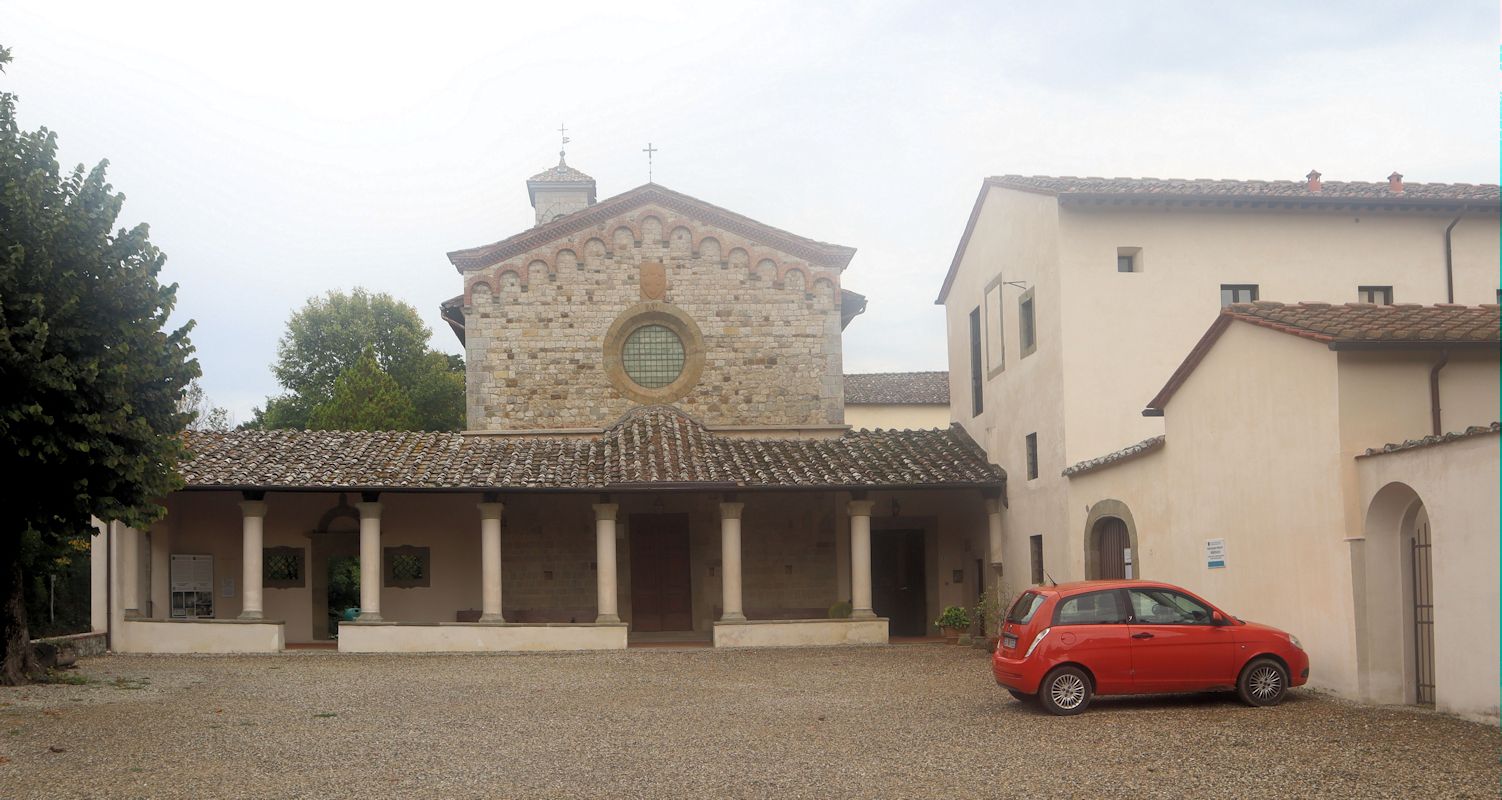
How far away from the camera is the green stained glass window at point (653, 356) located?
2616 cm

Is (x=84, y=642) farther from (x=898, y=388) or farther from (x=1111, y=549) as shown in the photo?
(x=898, y=388)

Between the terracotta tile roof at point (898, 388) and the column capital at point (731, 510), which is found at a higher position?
the terracotta tile roof at point (898, 388)

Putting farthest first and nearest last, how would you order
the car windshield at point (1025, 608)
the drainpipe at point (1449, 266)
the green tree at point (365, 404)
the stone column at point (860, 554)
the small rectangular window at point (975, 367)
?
1. the green tree at point (365, 404)
2. the small rectangular window at point (975, 367)
3. the stone column at point (860, 554)
4. the drainpipe at point (1449, 266)
5. the car windshield at point (1025, 608)

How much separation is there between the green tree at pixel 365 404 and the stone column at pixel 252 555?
59.2ft

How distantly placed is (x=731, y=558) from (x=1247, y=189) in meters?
10.1

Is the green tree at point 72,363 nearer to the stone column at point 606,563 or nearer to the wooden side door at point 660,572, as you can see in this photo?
the stone column at point 606,563

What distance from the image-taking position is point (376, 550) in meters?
22.5

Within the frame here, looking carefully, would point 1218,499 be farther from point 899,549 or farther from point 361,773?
point 899,549

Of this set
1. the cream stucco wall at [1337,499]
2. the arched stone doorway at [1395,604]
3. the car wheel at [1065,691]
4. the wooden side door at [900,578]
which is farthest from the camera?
the wooden side door at [900,578]

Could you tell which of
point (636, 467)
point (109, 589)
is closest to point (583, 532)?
point (636, 467)

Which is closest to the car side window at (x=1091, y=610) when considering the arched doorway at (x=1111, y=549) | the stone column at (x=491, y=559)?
the arched doorway at (x=1111, y=549)

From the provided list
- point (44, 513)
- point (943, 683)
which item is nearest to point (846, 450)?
point (943, 683)

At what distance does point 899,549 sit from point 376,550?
998 cm

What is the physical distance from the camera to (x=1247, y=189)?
19516 mm
